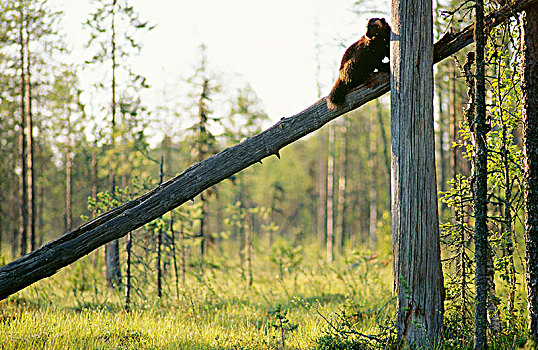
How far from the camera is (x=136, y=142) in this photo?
9672 mm

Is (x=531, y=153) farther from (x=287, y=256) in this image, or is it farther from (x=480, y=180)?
(x=287, y=256)

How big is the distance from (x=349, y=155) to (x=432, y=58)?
22.6 m

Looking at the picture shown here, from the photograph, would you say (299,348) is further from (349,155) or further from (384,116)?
(349,155)

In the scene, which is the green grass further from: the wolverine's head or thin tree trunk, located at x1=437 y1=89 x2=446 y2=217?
thin tree trunk, located at x1=437 y1=89 x2=446 y2=217

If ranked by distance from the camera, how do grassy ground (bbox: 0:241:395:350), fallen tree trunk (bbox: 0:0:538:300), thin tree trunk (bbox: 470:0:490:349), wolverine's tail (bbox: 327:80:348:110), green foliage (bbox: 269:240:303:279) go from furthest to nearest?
green foliage (bbox: 269:240:303:279) → grassy ground (bbox: 0:241:395:350) → fallen tree trunk (bbox: 0:0:538:300) → wolverine's tail (bbox: 327:80:348:110) → thin tree trunk (bbox: 470:0:490:349)

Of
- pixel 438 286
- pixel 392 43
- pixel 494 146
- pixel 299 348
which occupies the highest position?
pixel 392 43

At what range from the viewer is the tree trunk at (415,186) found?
13.9 feet

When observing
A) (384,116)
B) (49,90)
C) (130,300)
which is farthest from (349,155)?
(130,300)

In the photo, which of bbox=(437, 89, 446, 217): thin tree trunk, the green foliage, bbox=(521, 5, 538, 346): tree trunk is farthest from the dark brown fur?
bbox=(437, 89, 446, 217): thin tree trunk

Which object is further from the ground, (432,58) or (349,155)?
(349,155)

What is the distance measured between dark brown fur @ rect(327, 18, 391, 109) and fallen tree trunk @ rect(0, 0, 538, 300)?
0.32ft

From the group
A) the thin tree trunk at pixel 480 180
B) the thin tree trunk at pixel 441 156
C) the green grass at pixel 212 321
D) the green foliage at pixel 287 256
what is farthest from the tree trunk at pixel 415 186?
the thin tree trunk at pixel 441 156

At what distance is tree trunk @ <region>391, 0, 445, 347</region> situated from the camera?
4227 mm

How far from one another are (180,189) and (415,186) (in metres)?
2.61
